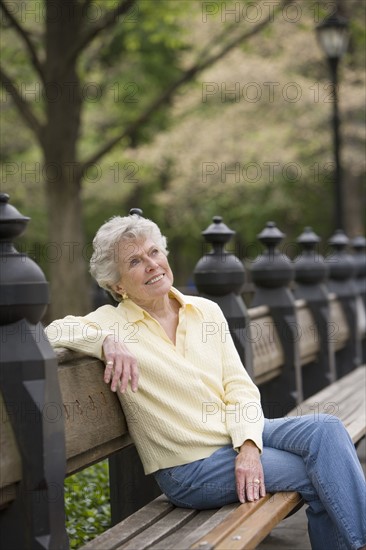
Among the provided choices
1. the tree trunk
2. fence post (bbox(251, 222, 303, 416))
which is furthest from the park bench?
the tree trunk

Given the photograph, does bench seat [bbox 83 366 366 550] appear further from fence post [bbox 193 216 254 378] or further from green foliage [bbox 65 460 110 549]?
fence post [bbox 193 216 254 378]

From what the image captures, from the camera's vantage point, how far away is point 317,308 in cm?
871

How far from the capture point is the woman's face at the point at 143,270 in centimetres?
439

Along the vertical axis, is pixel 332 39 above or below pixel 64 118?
above

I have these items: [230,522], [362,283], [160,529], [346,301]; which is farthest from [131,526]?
[362,283]

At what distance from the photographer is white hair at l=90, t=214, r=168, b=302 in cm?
436

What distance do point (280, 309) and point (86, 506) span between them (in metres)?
1.97

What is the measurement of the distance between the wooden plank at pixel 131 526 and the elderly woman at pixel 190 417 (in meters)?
0.09

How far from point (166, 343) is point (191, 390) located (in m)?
0.22

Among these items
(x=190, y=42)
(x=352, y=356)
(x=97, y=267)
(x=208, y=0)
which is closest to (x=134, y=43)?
(x=208, y=0)

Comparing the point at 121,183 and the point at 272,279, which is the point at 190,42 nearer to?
the point at 121,183

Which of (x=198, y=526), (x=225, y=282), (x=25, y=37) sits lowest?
(x=198, y=526)

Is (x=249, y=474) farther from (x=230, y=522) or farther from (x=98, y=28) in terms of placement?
(x=98, y=28)

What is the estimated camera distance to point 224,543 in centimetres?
371
